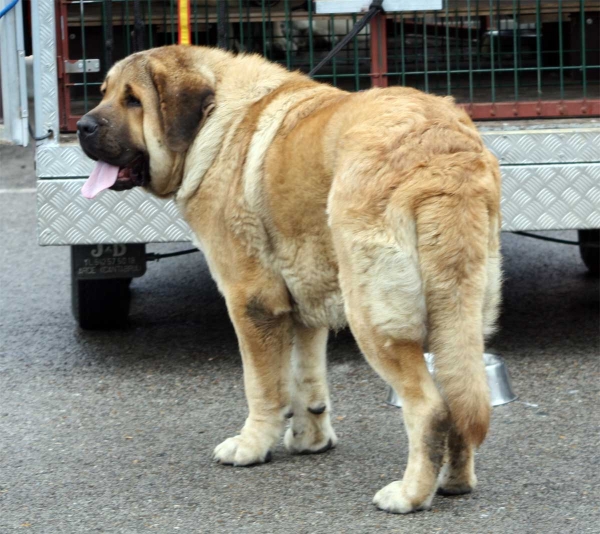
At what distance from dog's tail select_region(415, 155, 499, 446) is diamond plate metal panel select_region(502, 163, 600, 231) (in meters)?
1.78

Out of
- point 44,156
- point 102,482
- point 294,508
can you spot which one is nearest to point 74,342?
point 44,156

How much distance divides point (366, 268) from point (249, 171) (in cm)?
80

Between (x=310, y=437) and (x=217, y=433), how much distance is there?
51cm

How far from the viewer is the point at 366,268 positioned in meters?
3.61

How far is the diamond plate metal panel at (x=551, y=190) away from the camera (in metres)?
5.30

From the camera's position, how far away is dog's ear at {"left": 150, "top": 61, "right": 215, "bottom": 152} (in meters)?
4.27

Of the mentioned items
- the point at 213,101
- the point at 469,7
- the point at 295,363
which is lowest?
the point at 295,363

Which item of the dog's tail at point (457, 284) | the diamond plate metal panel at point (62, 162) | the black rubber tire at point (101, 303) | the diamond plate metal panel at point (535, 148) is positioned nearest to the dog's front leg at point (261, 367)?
the dog's tail at point (457, 284)

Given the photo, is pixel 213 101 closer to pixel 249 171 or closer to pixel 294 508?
pixel 249 171

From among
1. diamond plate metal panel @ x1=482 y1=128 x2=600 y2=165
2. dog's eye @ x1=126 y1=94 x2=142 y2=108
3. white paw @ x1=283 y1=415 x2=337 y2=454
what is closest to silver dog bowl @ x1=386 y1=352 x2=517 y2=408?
white paw @ x1=283 y1=415 x2=337 y2=454

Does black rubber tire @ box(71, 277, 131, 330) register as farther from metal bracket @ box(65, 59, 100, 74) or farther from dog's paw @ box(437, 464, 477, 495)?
dog's paw @ box(437, 464, 477, 495)

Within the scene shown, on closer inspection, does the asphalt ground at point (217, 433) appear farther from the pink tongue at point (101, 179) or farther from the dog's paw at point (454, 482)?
the pink tongue at point (101, 179)

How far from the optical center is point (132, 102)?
430 centimetres

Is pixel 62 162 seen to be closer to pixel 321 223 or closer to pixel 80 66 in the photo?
pixel 80 66
